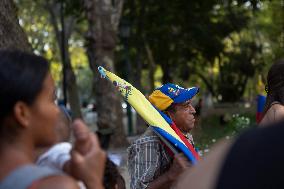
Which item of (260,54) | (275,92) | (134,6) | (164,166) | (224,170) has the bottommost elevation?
(260,54)

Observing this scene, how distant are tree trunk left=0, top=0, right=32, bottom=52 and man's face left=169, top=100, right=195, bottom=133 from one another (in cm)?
243

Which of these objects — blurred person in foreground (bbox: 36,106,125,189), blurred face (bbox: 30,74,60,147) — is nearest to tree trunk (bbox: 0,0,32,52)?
blurred person in foreground (bbox: 36,106,125,189)

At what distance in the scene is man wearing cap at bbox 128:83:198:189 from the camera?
3281mm

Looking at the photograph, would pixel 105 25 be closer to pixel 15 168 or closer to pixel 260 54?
pixel 15 168

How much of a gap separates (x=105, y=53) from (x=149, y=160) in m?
11.4

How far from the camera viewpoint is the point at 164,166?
3.30m

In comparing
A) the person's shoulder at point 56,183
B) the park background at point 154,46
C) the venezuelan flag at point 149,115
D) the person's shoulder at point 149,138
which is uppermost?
the person's shoulder at point 56,183

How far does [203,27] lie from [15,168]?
2374 cm

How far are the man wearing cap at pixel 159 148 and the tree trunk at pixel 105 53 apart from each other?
1040 cm

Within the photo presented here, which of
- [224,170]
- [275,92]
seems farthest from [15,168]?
[275,92]

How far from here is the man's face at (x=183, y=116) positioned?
3.57m

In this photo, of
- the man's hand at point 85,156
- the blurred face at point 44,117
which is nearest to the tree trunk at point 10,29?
the blurred face at point 44,117

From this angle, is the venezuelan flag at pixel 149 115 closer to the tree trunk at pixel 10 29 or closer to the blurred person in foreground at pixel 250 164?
the blurred person in foreground at pixel 250 164

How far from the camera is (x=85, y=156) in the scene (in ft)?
5.62
